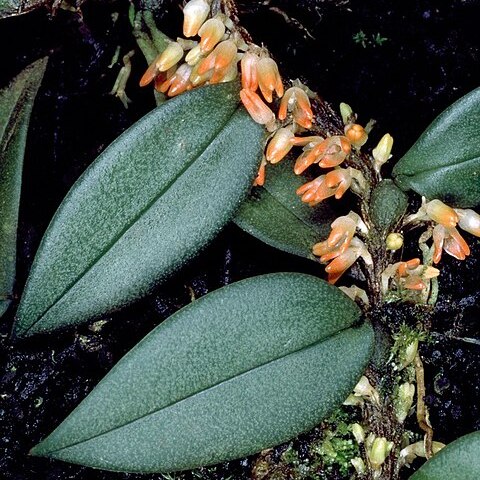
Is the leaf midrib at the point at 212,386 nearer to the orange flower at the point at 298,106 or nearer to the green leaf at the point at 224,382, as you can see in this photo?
the green leaf at the point at 224,382

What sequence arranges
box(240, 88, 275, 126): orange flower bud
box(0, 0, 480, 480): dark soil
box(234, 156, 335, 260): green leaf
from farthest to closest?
box(0, 0, 480, 480): dark soil < box(234, 156, 335, 260): green leaf < box(240, 88, 275, 126): orange flower bud

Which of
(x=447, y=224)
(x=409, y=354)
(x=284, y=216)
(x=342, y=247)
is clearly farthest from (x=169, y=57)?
(x=409, y=354)

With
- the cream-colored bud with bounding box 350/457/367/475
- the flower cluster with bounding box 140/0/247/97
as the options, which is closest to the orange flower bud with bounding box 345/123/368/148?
the flower cluster with bounding box 140/0/247/97

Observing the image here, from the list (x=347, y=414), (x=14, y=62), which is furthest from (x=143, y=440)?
(x=14, y=62)

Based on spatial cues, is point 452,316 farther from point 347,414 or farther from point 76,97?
point 76,97

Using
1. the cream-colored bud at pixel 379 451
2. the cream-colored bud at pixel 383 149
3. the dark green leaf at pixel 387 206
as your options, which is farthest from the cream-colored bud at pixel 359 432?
the cream-colored bud at pixel 383 149

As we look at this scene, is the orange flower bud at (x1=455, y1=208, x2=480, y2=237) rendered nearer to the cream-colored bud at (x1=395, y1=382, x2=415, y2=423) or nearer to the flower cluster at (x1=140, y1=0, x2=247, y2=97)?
the cream-colored bud at (x1=395, y1=382, x2=415, y2=423)
